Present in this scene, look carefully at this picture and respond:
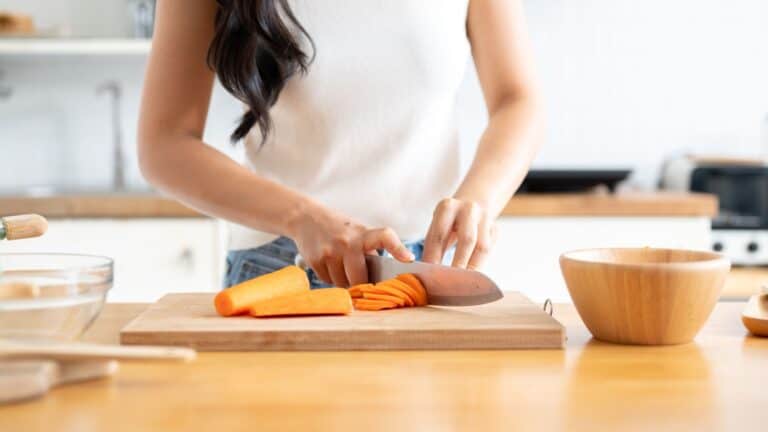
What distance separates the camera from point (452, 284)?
1.01 metres

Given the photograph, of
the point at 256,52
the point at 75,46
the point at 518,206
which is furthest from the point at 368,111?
the point at 75,46

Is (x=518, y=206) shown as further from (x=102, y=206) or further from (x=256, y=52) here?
(x=256, y=52)

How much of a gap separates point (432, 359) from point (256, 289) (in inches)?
8.5

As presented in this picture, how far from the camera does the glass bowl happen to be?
31.9 inches

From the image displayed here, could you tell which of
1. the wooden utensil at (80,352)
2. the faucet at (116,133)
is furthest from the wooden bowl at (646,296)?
the faucet at (116,133)

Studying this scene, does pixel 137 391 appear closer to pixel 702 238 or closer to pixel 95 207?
pixel 95 207

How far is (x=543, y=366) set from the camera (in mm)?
844

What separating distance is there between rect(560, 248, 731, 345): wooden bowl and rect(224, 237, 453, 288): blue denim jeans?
428 millimetres

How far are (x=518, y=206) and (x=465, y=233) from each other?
148 centimetres

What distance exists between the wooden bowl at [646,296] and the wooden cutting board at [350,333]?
47 millimetres

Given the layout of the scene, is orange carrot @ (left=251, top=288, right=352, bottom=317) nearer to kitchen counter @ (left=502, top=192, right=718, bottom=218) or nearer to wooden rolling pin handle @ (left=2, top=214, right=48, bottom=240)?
wooden rolling pin handle @ (left=2, top=214, right=48, bottom=240)

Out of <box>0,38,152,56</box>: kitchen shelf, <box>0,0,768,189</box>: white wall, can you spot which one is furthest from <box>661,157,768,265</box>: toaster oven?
<box>0,38,152,56</box>: kitchen shelf

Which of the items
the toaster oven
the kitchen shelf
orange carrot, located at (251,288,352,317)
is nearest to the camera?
orange carrot, located at (251,288,352,317)

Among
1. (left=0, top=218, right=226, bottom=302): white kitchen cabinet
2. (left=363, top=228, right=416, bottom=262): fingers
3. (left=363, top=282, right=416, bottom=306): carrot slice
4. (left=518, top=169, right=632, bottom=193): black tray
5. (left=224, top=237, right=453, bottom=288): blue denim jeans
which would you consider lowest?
(left=0, top=218, right=226, bottom=302): white kitchen cabinet
